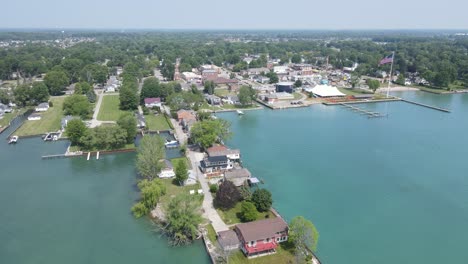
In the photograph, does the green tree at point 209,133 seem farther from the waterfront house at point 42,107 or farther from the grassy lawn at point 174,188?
the waterfront house at point 42,107

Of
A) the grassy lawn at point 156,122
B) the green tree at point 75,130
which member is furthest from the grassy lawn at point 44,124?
the grassy lawn at point 156,122

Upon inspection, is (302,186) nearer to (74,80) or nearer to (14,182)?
(14,182)

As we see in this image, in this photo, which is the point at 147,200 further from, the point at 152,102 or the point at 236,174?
the point at 152,102

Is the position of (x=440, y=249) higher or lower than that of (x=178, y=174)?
lower

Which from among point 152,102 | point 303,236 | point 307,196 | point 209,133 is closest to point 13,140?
point 152,102

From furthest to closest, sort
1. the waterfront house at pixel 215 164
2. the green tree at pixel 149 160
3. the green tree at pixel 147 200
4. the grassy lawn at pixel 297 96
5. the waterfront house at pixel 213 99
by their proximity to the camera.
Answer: the grassy lawn at pixel 297 96, the waterfront house at pixel 213 99, the waterfront house at pixel 215 164, the green tree at pixel 149 160, the green tree at pixel 147 200

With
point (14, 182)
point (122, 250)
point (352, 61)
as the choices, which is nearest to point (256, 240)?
point (122, 250)
